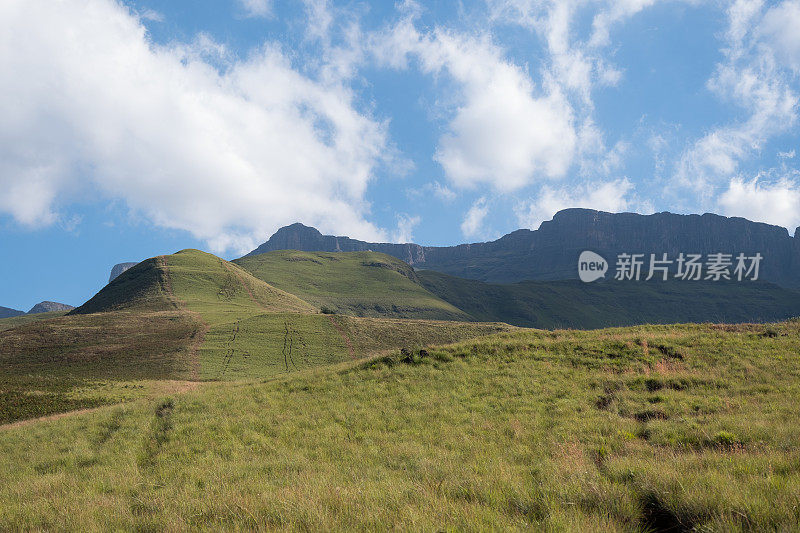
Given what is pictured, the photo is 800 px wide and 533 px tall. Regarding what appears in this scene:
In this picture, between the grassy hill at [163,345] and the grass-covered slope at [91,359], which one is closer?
the grass-covered slope at [91,359]

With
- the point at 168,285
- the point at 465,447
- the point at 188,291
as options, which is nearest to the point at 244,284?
the point at 188,291

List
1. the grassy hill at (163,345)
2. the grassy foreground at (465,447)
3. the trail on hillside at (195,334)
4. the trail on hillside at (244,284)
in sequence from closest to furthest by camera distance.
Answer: the grassy foreground at (465,447) → the grassy hill at (163,345) → the trail on hillside at (195,334) → the trail on hillside at (244,284)

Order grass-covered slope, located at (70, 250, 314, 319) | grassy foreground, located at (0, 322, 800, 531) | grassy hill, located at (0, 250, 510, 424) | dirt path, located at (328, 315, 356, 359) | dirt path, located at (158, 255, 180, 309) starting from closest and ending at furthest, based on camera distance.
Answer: grassy foreground, located at (0, 322, 800, 531) → grassy hill, located at (0, 250, 510, 424) → dirt path, located at (328, 315, 356, 359) → dirt path, located at (158, 255, 180, 309) → grass-covered slope, located at (70, 250, 314, 319)

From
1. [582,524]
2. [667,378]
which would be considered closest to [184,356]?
[667,378]

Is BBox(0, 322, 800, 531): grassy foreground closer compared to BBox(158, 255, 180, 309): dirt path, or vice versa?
BBox(0, 322, 800, 531): grassy foreground

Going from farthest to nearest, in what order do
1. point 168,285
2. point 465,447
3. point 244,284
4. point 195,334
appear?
point 244,284, point 168,285, point 195,334, point 465,447

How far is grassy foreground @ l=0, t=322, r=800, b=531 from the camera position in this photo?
5.79 metres

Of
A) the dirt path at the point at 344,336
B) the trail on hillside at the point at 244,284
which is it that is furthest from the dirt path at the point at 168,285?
the dirt path at the point at 344,336

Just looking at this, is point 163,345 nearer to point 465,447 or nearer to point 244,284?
point 465,447

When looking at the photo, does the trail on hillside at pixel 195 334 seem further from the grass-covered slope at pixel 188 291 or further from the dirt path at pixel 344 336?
the dirt path at pixel 344 336

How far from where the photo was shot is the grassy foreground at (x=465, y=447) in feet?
19.0

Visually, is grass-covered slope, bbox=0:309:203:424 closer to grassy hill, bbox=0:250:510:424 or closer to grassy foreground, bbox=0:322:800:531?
grassy hill, bbox=0:250:510:424

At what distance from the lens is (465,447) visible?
11328mm

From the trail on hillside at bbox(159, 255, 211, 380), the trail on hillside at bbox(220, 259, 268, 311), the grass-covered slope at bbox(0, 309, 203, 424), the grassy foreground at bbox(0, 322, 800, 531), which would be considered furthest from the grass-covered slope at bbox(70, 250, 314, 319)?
the grassy foreground at bbox(0, 322, 800, 531)
